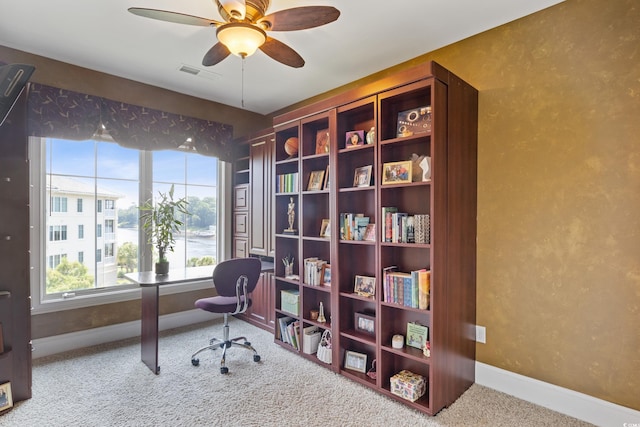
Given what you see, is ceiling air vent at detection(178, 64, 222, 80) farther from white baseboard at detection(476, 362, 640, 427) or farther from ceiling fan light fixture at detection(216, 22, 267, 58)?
white baseboard at detection(476, 362, 640, 427)

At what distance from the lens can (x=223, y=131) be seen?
4.20 m

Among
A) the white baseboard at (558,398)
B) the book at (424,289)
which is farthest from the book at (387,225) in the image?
the white baseboard at (558,398)

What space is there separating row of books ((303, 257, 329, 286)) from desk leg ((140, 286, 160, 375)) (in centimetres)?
126

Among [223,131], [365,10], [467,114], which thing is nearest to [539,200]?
[467,114]

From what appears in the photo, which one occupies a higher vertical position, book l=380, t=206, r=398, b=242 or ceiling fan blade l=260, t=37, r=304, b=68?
ceiling fan blade l=260, t=37, r=304, b=68

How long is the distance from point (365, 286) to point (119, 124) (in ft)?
9.51

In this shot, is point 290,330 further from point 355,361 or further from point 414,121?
point 414,121

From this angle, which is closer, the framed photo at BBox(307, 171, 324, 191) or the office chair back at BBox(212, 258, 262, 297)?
the office chair back at BBox(212, 258, 262, 297)

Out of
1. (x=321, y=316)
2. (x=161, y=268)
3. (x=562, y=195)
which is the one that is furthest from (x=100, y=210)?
(x=562, y=195)

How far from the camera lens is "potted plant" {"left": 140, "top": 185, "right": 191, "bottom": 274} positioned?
314 cm

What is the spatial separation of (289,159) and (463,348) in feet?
7.19

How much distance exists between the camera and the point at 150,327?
2.80 m

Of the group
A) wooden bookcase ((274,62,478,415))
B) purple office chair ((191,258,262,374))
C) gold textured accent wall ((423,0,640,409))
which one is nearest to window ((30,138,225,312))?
purple office chair ((191,258,262,374))

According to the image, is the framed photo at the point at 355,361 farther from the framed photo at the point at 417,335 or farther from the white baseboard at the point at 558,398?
the white baseboard at the point at 558,398
